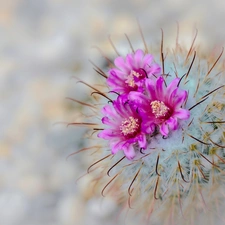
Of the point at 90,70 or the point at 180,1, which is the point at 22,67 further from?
the point at 180,1

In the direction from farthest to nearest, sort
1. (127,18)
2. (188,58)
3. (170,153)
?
(127,18), (188,58), (170,153)

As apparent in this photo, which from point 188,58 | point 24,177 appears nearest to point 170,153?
point 188,58

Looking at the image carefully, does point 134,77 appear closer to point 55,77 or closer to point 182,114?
Result: point 182,114

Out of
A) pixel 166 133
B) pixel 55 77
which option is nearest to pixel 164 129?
pixel 166 133

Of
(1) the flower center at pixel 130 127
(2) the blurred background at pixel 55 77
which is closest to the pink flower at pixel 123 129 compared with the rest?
(1) the flower center at pixel 130 127

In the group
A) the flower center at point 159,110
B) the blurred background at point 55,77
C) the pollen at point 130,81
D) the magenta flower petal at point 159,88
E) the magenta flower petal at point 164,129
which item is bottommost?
the magenta flower petal at point 164,129

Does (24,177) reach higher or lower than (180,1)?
lower

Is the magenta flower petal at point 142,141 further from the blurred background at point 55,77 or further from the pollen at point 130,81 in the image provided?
the blurred background at point 55,77
